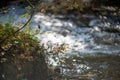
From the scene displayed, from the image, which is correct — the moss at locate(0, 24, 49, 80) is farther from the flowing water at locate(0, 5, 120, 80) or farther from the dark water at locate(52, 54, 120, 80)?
the dark water at locate(52, 54, 120, 80)

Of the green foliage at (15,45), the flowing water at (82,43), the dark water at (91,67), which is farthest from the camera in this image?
the flowing water at (82,43)

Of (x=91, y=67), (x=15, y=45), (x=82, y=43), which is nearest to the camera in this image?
(x=15, y=45)

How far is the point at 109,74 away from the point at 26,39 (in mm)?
1704

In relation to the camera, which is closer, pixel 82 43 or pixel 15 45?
pixel 15 45

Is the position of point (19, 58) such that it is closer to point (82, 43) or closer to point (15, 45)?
point (15, 45)

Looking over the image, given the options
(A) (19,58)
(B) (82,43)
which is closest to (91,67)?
(B) (82,43)

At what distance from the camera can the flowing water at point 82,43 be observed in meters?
5.29

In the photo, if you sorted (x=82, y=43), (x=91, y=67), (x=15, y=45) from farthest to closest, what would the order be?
(x=82, y=43) → (x=91, y=67) → (x=15, y=45)

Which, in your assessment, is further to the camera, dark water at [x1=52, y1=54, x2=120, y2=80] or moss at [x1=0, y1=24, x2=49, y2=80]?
dark water at [x1=52, y1=54, x2=120, y2=80]

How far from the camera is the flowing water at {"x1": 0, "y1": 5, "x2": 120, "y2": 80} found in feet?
17.3

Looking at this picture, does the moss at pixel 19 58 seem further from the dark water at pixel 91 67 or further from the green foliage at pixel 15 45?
the dark water at pixel 91 67

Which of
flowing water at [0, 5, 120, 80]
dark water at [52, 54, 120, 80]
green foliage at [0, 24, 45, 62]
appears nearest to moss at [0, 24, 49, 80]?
green foliage at [0, 24, 45, 62]

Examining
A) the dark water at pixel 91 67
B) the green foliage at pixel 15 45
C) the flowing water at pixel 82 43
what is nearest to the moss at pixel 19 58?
the green foliage at pixel 15 45

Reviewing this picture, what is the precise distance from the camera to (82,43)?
6.84 m
